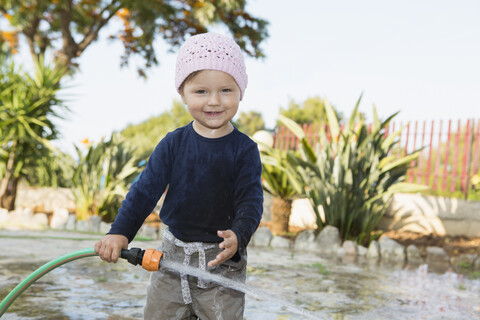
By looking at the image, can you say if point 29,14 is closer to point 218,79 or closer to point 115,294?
point 115,294

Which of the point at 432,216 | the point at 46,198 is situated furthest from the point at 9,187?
the point at 432,216

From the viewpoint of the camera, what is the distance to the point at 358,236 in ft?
23.3

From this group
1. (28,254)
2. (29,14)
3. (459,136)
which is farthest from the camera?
(29,14)

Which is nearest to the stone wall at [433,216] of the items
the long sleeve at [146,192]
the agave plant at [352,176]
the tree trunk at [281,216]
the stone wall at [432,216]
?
the stone wall at [432,216]

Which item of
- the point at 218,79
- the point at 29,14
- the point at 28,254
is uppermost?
the point at 29,14

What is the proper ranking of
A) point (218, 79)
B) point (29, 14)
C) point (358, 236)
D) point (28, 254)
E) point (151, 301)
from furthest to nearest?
point (29, 14) < point (358, 236) < point (28, 254) < point (151, 301) < point (218, 79)

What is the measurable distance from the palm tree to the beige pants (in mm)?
7208

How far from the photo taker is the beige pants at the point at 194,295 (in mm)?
2014

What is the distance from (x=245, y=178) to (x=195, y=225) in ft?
0.89

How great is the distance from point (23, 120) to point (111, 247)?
24.8 ft

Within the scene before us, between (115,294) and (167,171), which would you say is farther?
(115,294)

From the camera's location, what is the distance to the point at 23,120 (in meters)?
8.59

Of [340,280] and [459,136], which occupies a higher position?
[459,136]

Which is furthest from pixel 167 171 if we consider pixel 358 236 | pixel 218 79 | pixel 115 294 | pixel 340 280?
pixel 358 236
